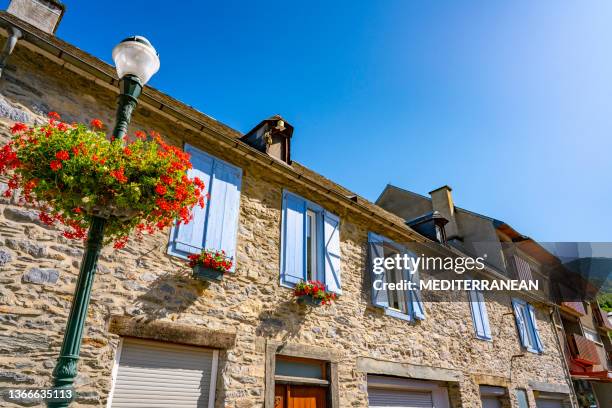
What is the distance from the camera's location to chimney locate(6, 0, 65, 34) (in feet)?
20.5

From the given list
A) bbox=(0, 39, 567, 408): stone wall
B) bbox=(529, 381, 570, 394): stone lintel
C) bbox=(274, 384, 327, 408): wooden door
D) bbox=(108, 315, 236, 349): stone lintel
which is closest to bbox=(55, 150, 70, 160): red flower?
bbox=(0, 39, 567, 408): stone wall

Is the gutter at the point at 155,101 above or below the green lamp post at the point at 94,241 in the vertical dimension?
above

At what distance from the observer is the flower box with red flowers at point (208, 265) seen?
5234mm

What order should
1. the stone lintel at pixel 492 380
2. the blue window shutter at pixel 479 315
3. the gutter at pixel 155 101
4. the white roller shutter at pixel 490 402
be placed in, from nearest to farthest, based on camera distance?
the gutter at pixel 155 101, the stone lintel at pixel 492 380, the white roller shutter at pixel 490 402, the blue window shutter at pixel 479 315

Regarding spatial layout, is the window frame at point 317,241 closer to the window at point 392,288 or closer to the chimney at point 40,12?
the window at point 392,288

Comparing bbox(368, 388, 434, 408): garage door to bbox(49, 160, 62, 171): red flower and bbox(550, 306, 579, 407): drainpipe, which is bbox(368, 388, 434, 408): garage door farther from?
bbox(550, 306, 579, 407): drainpipe

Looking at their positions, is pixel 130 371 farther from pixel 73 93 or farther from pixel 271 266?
pixel 73 93

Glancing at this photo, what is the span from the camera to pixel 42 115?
15.6ft

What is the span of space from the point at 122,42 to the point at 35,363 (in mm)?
3153

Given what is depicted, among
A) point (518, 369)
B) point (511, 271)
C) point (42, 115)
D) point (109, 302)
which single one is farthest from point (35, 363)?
point (511, 271)

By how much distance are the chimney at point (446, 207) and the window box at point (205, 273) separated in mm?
11165

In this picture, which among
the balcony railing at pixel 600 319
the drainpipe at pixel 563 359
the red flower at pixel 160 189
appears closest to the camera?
the red flower at pixel 160 189

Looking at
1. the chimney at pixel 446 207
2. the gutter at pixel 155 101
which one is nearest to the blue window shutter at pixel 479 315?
the chimney at pixel 446 207

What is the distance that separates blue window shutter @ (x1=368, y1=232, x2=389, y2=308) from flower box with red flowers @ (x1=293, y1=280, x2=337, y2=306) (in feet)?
5.57
